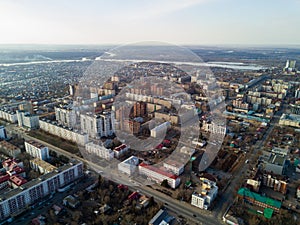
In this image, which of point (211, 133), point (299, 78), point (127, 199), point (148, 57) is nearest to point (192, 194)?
point (127, 199)

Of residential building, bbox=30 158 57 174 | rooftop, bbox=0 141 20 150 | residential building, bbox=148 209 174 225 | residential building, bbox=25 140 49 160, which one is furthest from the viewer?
rooftop, bbox=0 141 20 150

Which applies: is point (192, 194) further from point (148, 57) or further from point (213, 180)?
point (148, 57)

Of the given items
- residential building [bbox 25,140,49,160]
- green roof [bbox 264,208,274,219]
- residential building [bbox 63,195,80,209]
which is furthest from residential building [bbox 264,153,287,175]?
residential building [bbox 25,140,49,160]

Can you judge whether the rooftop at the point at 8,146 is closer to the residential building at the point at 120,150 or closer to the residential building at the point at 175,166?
the residential building at the point at 120,150

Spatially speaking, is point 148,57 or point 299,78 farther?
point 148,57

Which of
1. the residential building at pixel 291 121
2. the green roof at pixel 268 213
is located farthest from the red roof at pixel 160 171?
the residential building at pixel 291 121

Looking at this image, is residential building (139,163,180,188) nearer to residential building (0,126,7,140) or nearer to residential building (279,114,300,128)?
residential building (0,126,7,140)

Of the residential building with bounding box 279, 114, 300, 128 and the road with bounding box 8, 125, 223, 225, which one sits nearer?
the road with bounding box 8, 125, 223, 225
